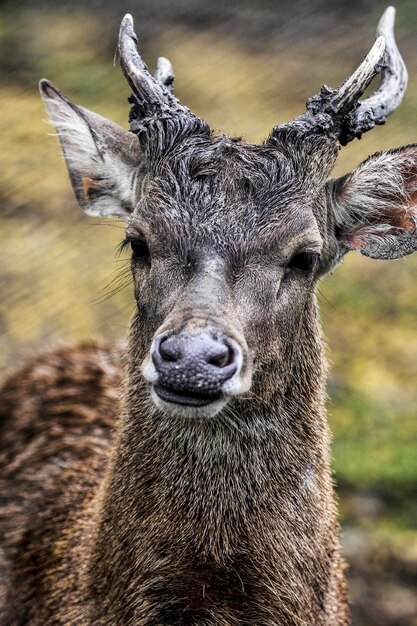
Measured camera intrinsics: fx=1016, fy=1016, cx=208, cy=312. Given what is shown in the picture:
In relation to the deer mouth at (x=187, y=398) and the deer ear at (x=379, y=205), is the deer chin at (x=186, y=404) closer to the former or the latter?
the deer mouth at (x=187, y=398)

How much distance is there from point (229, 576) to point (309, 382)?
3.49ft

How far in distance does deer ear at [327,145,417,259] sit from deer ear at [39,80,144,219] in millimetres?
1087

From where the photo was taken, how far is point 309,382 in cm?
517

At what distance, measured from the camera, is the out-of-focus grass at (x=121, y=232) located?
9.91 metres

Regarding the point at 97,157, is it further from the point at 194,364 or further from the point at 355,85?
the point at 194,364

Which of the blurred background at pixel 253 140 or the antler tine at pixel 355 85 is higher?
the blurred background at pixel 253 140

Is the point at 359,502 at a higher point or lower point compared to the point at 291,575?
higher

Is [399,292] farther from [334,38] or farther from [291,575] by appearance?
[291,575]

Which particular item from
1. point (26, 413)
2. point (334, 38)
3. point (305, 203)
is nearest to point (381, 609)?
point (26, 413)

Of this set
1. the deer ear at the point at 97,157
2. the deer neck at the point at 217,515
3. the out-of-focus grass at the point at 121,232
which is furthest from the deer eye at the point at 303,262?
the out-of-focus grass at the point at 121,232

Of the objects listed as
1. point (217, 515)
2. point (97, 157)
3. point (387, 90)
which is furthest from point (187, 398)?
point (387, 90)

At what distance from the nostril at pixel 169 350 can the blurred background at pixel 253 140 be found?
10.9ft

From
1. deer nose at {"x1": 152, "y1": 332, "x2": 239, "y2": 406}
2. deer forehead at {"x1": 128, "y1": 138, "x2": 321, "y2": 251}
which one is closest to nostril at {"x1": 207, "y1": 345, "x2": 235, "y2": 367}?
deer nose at {"x1": 152, "y1": 332, "x2": 239, "y2": 406}

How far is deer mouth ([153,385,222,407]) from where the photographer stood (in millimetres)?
4207
